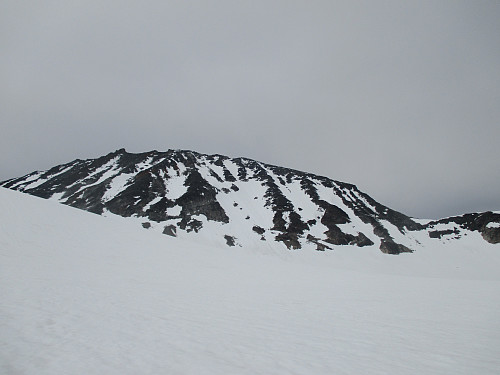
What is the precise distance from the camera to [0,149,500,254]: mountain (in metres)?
57.7

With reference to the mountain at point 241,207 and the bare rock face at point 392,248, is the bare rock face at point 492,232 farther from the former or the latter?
the bare rock face at point 392,248

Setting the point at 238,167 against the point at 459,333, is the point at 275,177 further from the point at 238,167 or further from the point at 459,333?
the point at 459,333

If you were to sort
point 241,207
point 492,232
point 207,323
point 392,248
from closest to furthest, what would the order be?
point 207,323
point 392,248
point 492,232
point 241,207

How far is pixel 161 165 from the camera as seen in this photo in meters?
80.8

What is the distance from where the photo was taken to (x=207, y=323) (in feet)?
18.1

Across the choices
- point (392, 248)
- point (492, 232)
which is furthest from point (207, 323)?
point (492, 232)

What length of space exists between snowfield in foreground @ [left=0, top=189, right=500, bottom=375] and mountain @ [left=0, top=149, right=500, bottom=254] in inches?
1636

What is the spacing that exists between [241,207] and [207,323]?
65.8 meters

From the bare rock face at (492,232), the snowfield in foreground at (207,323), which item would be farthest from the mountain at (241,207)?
the snowfield in foreground at (207,323)

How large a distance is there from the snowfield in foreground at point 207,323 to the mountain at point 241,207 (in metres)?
41.5

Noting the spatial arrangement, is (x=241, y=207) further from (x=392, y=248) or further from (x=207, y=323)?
(x=207, y=323)

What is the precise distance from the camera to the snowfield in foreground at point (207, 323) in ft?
11.3

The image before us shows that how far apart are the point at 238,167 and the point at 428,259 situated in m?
75.9

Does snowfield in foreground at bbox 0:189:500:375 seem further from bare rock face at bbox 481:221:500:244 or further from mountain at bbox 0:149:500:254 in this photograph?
bare rock face at bbox 481:221:500:244
